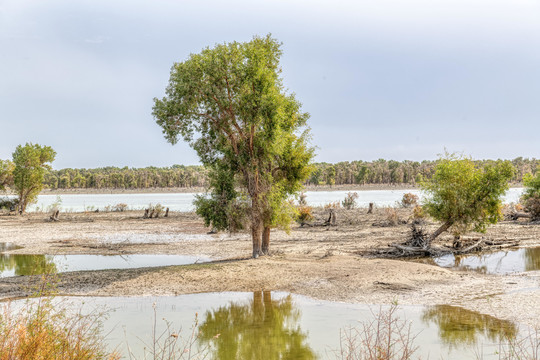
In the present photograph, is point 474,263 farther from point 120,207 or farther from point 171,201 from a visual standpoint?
point 171,201

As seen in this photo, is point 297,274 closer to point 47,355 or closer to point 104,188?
point 47,355

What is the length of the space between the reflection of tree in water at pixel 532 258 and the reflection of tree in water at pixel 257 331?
10888mm

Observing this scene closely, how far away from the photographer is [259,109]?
677 inches

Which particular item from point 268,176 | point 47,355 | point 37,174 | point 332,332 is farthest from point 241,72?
point 37,174

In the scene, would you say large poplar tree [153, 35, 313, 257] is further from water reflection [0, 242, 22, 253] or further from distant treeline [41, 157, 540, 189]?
distant treeline [41, 157, 540, 189]

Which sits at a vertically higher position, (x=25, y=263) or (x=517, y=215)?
(x=517, y=215)

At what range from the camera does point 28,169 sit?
42812 mm

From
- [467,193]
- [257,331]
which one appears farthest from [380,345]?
[467,193]

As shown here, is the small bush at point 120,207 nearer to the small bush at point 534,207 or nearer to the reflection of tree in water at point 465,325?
the small bush at point 534,207

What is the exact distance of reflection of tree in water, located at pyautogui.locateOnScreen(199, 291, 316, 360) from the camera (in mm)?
9421

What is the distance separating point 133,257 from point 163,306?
34.4 ft

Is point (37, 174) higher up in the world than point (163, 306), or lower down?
higher up

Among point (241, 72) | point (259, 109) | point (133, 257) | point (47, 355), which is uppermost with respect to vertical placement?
point (241, 72)

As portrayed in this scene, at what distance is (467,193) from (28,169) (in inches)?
1514
